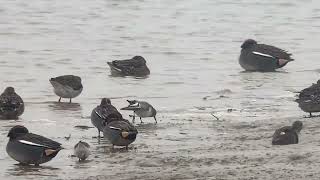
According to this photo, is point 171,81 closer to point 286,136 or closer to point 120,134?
point 120,134

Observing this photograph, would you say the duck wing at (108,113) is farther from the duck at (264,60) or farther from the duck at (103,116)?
the duck at (264,60)

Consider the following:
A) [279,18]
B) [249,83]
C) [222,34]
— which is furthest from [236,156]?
[279,18]

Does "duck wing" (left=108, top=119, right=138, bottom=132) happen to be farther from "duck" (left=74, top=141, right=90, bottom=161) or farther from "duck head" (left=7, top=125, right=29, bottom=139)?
"duck head" (left=7, top=125, right=29, bottom=139)

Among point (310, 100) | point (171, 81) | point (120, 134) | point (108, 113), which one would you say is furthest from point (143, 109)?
point (171, 81)

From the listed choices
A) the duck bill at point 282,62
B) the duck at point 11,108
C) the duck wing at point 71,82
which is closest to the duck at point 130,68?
the duck bill at point 282,62

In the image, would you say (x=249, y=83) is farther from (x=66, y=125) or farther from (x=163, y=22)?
(x=163, y=22)

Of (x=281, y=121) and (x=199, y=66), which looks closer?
(x=281, y=121)

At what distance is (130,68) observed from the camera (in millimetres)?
20766

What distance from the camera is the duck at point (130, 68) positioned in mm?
20531

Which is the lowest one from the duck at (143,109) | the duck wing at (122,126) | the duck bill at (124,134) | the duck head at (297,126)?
the duck at (143,109)

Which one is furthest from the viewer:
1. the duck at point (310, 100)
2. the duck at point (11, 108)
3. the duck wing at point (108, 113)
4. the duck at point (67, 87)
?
the duck at point (67, 87)

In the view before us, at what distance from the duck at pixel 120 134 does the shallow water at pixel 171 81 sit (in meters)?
0.16

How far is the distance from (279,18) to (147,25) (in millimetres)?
4965

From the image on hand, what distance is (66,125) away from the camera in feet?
48.1
